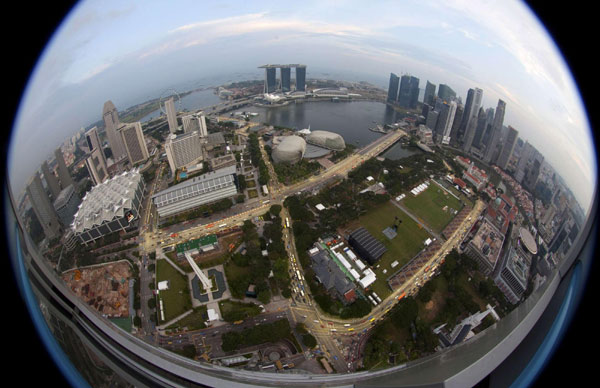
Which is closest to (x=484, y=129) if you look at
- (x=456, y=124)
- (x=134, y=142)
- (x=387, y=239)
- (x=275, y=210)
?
(x=456, y=124)

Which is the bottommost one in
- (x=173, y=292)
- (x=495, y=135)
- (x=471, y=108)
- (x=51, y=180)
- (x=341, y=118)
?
(x=173, y=292)

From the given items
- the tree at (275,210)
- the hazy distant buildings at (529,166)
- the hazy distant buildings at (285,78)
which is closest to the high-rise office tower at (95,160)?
the tree at (275,210)

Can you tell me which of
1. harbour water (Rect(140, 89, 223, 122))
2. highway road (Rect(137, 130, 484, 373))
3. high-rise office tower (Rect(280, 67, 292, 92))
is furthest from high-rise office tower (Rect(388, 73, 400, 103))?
A: harbour water (Rect(140, 89, 223, 122))

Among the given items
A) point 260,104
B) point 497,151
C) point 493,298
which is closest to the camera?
point 493,298

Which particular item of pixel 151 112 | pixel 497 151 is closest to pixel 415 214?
pixel 497 151

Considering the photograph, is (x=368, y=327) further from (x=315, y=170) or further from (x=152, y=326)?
(x=315, y=170)

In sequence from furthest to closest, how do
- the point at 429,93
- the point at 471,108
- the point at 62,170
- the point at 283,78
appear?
the point at 283,78 → the point at 429,93 → the point at 471,108 → the point at 62,170

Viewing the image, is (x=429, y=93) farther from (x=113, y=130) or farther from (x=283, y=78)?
(x=113, y=130)
